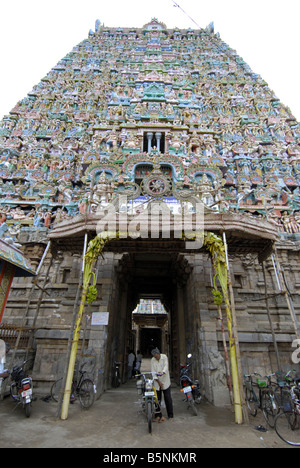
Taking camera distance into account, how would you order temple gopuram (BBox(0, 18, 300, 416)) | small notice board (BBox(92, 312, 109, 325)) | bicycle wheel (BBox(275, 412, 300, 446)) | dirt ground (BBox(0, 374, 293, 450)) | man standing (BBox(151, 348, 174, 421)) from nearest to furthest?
dirt ground (BBox(0, 374, 293, 450)), bicycle wheel (BBox(275, 412, 300, 446)), man standing (BBox(151, 348, 174, 421)), temple gopuram (BBox(0, 18, 300, 416)), small notice board (BBox(92, 312, 109, 325))

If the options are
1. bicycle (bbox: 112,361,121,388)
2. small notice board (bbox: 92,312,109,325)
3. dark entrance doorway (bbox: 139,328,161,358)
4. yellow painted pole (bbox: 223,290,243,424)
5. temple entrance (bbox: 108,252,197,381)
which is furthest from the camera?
dark entrance doorway (bbox: 139,328,161,358)

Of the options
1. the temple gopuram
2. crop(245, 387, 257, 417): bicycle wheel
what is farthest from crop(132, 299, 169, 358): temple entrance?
crop(245, 387, 257, 417): bicycle wheel

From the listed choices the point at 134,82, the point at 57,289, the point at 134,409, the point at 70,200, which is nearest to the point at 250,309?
the point at 134,409

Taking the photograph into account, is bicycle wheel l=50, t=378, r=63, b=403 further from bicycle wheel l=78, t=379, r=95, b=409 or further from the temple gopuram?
bicycle wheel l=78, t=379, r=95, b=409

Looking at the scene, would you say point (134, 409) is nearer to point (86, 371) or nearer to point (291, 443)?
point (86, 371)

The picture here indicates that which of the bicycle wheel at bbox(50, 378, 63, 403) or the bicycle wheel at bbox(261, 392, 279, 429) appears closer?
the bicycle wheel at bbox(261, 392, 279, 429)

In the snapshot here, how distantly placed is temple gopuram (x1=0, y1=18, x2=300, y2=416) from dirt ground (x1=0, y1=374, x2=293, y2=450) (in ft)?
3.73

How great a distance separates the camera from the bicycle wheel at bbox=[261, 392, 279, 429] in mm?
4936

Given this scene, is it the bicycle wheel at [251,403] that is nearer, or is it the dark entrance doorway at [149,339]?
the bicycle wheel at [251,403]

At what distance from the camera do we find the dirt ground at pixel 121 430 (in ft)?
13.2

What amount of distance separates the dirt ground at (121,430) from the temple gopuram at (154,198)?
114 cm

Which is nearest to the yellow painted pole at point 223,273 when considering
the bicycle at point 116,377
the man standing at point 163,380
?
the man standing at point 163,380

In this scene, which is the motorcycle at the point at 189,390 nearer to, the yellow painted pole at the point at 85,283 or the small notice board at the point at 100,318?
the yellow painted pole at the point at 85,283
